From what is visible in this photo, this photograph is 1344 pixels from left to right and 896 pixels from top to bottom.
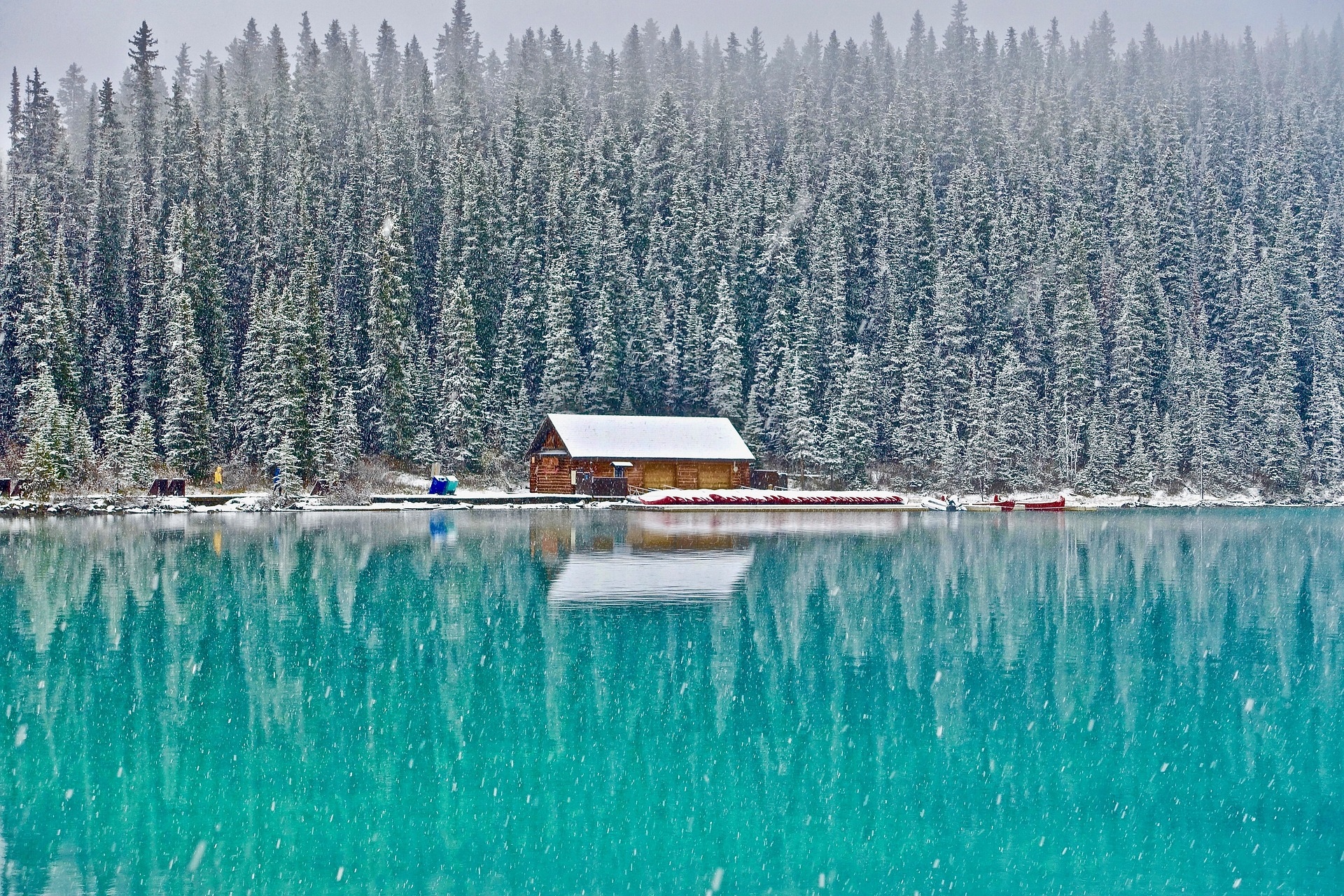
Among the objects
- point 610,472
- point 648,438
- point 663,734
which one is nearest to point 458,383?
point 610,472

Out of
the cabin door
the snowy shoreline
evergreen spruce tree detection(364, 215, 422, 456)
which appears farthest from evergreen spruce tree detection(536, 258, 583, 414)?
the cabin door

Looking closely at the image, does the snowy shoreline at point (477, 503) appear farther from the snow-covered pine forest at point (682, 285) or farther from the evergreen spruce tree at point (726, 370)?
the evergreen spruce tree at point (726, 370)

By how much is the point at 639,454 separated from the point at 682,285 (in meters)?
20.9

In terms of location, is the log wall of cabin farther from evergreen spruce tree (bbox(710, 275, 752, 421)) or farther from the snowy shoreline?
evergreen spruce tree (bbox(710, 275, 752, 421))

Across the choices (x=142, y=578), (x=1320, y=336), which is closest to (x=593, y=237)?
(x=1320, y=336)

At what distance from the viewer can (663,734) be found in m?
15.1

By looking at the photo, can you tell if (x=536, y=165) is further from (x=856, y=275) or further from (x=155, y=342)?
(x=155, y=342)

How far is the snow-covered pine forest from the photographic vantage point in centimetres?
7294

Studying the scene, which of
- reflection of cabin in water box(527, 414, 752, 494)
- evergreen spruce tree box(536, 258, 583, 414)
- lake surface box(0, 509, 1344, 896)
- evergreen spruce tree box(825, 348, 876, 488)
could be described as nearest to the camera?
lake surface box(0, 509, 1344, 896)

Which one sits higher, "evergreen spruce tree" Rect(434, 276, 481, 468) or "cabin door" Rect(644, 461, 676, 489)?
"evergreen spruce tree" Rect(434, 276, 481, 468)

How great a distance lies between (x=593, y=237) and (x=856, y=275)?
20751 mm

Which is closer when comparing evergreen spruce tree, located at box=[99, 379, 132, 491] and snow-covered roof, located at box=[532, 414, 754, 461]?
evergreen spruce tree, located at box=[99, 379, 132, 491]

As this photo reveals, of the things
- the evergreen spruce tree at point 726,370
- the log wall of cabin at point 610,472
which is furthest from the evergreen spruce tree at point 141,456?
the evergreen spruce tree at point 726,370

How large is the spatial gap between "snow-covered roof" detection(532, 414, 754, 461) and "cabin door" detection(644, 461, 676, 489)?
0.85 metres
